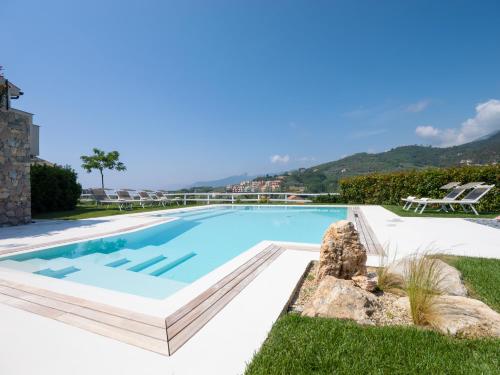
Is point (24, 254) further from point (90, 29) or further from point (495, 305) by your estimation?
point (90, 29)

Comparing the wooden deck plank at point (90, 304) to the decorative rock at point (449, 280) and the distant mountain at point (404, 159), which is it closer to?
the decorative rock at point (449, 280)

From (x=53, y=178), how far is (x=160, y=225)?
22.2 ft

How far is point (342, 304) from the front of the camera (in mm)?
2271

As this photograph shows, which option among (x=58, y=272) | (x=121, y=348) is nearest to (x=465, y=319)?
(x=121, y=348)

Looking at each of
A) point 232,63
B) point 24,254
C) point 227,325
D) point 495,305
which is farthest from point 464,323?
point 232,63

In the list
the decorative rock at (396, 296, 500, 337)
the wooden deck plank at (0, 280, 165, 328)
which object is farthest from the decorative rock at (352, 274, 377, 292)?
the wooden deck plank at (0, 280, 165, 328)

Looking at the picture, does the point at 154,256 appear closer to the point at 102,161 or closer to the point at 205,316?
the point at 205,316

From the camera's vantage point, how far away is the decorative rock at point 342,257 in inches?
121

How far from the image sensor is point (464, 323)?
1.94 metres

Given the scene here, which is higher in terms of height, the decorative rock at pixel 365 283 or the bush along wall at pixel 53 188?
the bush along wall at pixel 53 188

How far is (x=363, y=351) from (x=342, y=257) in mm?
1439

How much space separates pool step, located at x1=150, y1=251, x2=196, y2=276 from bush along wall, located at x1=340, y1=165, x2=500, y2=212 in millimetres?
11637

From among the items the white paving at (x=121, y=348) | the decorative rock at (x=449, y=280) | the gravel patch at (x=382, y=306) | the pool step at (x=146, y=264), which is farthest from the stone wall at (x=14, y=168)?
the decorative rock at (x=449, y=280)

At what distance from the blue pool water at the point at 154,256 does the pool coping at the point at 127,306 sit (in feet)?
2.12
